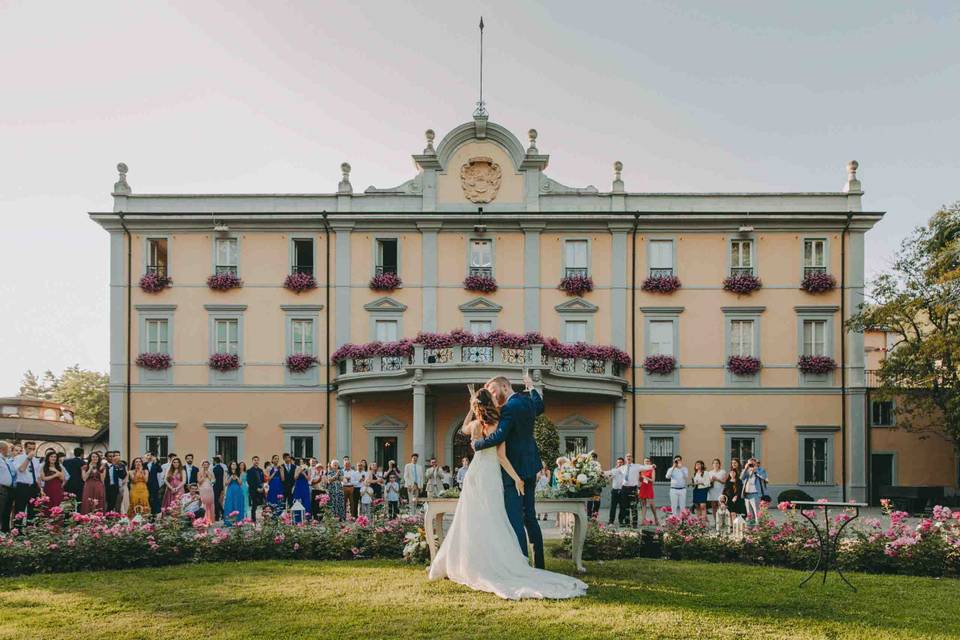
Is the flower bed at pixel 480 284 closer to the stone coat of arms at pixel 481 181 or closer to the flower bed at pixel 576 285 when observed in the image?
the flower bed at pixel 576 285

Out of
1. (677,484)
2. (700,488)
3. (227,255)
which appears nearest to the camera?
(700,488)

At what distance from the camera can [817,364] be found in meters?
30.1

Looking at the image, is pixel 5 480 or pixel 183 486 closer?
pixel 5 480

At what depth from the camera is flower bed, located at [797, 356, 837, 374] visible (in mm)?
30125

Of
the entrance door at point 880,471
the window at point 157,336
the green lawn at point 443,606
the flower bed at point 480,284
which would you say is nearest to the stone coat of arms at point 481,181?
the flower bed at point 480,284

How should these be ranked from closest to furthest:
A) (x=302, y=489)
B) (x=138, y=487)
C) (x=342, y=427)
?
(x=138, y=487) < (x=302, y=489) < (x=342, y=427)

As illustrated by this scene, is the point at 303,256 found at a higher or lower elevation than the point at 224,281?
higher

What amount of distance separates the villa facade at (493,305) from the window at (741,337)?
0.05m

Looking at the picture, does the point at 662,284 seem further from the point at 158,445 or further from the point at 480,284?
the point at 158,445

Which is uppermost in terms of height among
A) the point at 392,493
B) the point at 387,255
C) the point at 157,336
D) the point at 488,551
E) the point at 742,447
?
the point at 387,255

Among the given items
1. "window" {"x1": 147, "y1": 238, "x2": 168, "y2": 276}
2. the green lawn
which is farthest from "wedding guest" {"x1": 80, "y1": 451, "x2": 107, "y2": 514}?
"window" {"x1": 147, "y1": 238, "x2": 168, "y2": 276}

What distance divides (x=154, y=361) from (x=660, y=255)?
18.5 meters

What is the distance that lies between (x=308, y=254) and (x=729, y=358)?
1565 cm

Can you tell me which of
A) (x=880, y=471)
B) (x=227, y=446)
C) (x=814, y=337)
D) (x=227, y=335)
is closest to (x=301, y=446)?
(x=227, y=446)
